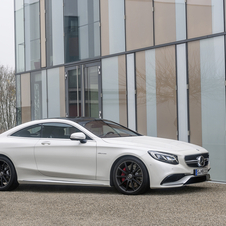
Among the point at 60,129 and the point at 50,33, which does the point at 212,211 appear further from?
the point at 50,33

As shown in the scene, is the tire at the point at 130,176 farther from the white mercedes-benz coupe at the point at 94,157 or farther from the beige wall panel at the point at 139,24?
the beige wall panel at the point at 139,24

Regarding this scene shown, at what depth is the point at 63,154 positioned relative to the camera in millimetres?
8383

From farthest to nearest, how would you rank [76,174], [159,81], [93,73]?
[93,73]
[159,81]
[76,174]

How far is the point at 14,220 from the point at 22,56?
13.5 m

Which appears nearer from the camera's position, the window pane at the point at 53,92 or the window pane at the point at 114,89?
the window pane at the point at 114,89

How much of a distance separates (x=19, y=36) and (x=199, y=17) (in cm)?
983

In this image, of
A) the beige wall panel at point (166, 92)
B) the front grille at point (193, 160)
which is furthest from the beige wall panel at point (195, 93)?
the front grille at point (193, 160)

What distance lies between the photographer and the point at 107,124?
9242mm

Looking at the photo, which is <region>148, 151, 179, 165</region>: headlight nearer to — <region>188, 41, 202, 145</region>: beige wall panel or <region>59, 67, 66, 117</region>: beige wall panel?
<region>188, 41, 202, 145</region>: beige wall panel

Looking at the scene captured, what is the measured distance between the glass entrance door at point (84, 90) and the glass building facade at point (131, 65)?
0.12 ft

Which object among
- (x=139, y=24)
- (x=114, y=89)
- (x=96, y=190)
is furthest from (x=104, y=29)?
(x=96, y=190)

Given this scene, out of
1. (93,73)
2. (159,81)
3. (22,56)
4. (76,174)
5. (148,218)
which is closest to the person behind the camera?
(148,218)

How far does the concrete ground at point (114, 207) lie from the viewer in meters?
5.64

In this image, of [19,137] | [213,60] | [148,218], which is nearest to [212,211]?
[148,218]
